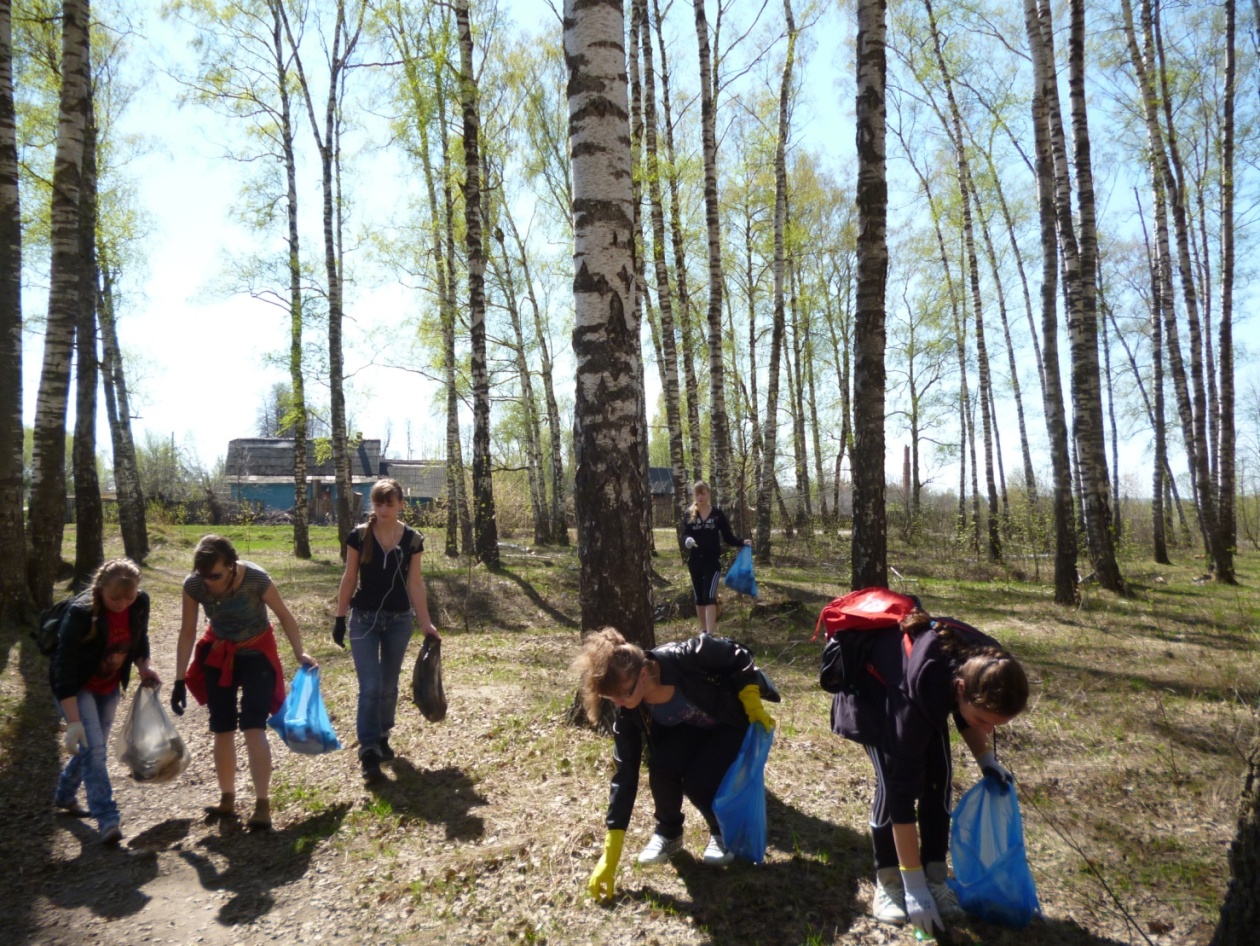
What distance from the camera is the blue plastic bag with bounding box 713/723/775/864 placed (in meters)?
3.36

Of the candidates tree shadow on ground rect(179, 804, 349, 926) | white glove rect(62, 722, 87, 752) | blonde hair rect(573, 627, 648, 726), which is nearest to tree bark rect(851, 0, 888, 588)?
blonde hair rect(573, 627, 648, 726)

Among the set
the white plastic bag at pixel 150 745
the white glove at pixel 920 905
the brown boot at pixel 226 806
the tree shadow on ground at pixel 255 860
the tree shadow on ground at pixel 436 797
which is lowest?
the tree shadow on ground at pixel 255 860

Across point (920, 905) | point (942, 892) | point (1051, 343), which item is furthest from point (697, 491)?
point (1051, 343)

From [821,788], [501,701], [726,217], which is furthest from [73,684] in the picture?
[726,217]

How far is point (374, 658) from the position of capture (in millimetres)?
4988

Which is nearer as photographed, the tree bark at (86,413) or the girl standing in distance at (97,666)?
the girl standing in distance at (97,666)

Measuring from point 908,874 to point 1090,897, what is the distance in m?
0.97

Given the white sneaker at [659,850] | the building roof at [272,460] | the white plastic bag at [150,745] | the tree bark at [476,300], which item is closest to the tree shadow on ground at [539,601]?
the tree bark at [476,300]

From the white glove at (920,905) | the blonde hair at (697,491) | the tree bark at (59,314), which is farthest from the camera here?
the tree bark at (59,314)

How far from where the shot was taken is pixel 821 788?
4.31 metres

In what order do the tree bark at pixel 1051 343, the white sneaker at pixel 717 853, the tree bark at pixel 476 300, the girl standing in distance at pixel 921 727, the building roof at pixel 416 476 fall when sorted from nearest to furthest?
the girl standing in distance at pixel 921 727
the white sneaker at pixel 717 853
the tree bark at pixel 1051 343
the tree bark at pixel 476 300
the building roof at pixel 416 476

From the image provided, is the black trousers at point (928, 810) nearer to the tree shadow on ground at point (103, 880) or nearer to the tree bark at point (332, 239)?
the tree shadow on ground at point (103, 880)

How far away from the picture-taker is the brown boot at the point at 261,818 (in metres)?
4.30

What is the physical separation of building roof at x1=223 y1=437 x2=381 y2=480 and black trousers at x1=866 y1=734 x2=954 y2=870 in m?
43.9
